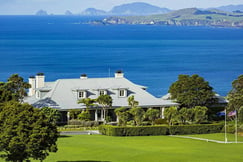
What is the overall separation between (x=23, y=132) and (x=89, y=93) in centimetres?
3545

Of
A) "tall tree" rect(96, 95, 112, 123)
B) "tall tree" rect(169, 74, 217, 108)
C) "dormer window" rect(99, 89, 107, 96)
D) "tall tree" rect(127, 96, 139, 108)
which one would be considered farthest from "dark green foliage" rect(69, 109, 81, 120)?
"tall tree" rect(169, 74, 217, 108)

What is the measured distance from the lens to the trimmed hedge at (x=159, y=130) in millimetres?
54713

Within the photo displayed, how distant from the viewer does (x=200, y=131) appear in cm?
5750

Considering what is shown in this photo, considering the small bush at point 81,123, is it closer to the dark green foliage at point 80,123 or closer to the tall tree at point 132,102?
the dark green foliage at point 80,123

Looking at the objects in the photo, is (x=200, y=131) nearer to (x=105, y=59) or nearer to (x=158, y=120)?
(x=158, y=120)

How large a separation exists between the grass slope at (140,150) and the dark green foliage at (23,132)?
506cm

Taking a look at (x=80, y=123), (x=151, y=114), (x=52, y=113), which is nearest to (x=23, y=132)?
(x=52, y=113)

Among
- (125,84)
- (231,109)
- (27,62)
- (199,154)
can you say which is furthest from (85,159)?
(27,62)

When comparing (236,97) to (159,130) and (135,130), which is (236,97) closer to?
(159,130)

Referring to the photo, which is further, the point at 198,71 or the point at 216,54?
the point at 216,54

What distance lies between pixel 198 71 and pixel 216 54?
51.4m

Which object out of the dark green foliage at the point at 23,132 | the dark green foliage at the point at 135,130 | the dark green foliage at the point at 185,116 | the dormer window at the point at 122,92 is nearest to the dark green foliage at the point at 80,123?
the dark green foliage at the point at 135,130

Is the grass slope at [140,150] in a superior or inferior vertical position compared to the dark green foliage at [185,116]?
inferior

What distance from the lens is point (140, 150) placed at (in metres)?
42.7
